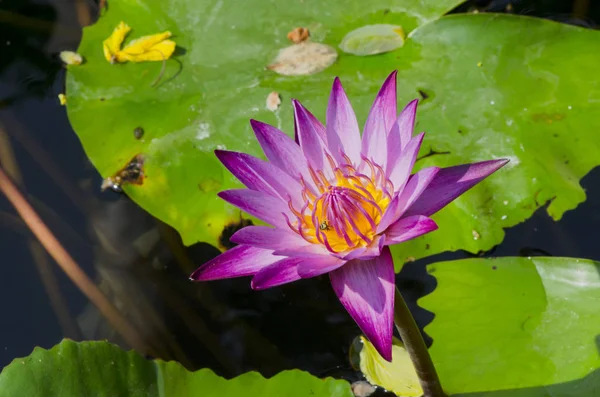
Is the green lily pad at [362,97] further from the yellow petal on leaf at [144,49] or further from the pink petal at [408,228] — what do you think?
the pink petal at [408,228]

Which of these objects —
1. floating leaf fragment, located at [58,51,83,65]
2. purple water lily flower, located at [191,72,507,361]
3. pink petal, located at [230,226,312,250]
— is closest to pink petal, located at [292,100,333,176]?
purple water lily flower, located at [191,72,507,361]

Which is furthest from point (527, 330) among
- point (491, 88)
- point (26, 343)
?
point (26, 343)

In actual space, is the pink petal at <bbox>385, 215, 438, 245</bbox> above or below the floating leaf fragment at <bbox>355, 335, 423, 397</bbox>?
above

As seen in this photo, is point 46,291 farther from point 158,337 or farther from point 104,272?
point 158,337

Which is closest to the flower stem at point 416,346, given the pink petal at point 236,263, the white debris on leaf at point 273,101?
the pink petal at point 236,263

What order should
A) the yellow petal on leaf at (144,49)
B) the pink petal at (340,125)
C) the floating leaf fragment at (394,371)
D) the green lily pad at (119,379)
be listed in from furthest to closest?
1. the yellow petal on leaf at (144,49)
2. the floating leaf fragment at (394,371)
3. the green lily pad at (119,379)
4. the pink petal at (340,125)

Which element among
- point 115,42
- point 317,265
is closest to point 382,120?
point 317,265

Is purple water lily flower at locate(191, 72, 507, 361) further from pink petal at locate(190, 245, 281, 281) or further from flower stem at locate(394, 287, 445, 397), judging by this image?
flower stem at locate(394, 287, 445, 397)
